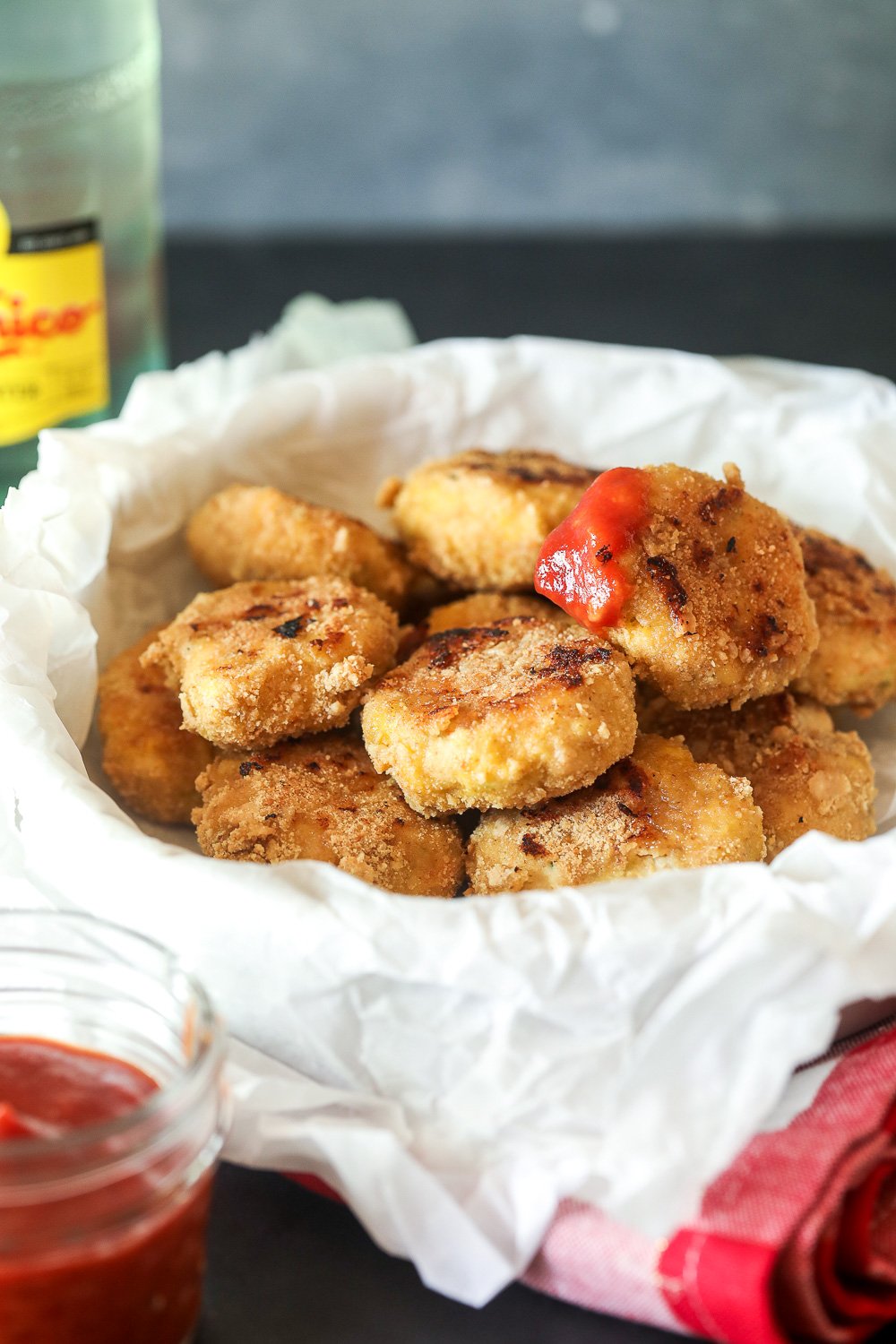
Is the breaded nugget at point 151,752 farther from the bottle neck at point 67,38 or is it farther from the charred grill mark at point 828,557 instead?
the bottle neck at point 67,38

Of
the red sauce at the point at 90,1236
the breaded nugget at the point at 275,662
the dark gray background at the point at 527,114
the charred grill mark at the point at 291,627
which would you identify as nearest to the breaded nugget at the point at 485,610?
the breaded nugget at the point at 275,662

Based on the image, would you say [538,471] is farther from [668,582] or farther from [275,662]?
[275,662]

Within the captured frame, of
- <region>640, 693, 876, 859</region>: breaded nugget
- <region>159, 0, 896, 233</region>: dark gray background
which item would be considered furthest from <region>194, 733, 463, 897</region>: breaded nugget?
<region>159, 0, 896, 233</region>: dark gray background

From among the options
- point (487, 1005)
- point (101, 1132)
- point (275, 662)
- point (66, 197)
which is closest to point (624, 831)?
point (487, 1005)

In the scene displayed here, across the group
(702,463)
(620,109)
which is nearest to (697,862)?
(702,463)

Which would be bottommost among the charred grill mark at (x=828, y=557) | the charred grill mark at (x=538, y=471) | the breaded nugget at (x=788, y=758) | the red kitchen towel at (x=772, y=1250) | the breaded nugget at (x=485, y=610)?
the red kitchen towel at (x=772, y=1250)

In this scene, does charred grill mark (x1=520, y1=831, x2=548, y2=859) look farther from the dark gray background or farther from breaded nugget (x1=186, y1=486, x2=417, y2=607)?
the dark gray background
